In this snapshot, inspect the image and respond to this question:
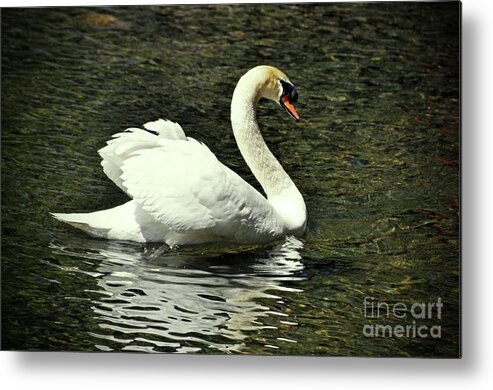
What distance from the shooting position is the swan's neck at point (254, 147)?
22.5 feet

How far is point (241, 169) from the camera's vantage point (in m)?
6.97

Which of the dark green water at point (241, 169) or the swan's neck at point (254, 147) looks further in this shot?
the swan's neck at point (254, 147)

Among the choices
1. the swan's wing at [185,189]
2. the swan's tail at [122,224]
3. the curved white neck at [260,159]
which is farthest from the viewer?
the curved white neck at [260,159]

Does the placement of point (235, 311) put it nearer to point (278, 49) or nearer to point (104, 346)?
point (104, 346)

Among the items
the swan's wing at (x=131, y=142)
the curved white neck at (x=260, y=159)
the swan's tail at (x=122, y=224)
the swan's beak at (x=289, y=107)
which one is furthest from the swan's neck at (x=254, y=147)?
the swan's tail at (x=122, y=224)

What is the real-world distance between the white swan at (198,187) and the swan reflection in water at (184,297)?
0.09 m

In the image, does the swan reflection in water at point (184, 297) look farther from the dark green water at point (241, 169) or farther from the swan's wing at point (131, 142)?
the swan's wing at point (131, 142)

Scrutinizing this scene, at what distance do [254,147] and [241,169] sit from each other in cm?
12

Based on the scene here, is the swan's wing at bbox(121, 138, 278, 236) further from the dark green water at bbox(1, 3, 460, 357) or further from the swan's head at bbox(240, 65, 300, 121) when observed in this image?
the swan's head at bbox(240, 65, 300, 121)

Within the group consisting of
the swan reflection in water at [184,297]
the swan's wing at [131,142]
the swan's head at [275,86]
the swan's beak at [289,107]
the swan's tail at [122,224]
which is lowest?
the swan reflection in water at [184,297]

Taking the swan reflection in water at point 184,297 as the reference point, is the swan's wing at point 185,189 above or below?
above

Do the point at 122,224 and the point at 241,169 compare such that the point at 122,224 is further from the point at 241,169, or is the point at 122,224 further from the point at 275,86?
the point at 275,86

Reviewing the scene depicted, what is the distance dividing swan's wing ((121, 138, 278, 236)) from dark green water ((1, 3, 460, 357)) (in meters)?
0.22

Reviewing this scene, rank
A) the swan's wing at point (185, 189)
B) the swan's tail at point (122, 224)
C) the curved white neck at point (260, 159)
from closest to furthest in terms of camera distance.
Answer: the swan's wing at point (185, 189), the swan's tail at point (122, 224), the curved white neck at point (260, 159)
